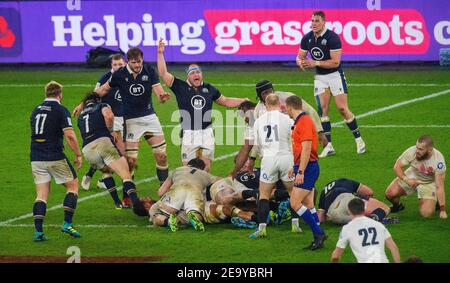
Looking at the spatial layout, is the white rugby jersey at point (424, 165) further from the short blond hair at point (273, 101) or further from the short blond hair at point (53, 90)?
the short blond hair at point (53, 90)

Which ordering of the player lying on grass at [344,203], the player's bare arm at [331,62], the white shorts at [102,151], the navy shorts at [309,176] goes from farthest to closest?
the player's bare arm at [331,62], the white shorts at [102,151], the player lying on grass at [344,203], the navy shorts at [309,176]

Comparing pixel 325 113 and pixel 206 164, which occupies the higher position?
pixel 325 113

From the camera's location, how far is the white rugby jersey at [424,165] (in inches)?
647

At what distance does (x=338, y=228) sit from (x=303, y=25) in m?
14.0

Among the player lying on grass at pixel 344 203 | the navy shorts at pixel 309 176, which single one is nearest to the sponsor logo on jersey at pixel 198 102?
the player lying on grass at pixel 344 203

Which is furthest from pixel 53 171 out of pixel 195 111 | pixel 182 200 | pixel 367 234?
pixel 367 234

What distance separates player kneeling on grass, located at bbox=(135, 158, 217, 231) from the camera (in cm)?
1614

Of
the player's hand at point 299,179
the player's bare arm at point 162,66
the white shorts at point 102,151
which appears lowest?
the player's hand at point 299,179

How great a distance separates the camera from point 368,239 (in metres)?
12.2

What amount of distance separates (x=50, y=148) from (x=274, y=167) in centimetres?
344

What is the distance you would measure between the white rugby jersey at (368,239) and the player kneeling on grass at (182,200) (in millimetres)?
4215

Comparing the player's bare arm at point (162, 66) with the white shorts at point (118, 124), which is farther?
the white shorts at point (118, 124)

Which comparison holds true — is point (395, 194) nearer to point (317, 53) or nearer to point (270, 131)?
point (270, 131)

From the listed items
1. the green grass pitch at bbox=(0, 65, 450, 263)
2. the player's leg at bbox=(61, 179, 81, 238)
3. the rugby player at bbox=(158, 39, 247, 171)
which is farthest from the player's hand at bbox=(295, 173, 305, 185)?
the rugby player at bbox=(158, 39, 247, 171)
